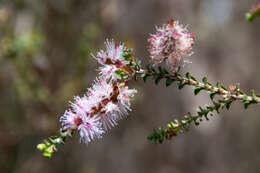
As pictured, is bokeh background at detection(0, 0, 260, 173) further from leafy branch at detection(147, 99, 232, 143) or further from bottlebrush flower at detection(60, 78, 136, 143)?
leafy branch at detection(147, 99, 232, 143)

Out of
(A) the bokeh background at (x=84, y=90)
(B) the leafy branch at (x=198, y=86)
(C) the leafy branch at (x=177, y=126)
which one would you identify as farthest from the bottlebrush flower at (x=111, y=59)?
(A) the bokeh background at (x=84, y=90)

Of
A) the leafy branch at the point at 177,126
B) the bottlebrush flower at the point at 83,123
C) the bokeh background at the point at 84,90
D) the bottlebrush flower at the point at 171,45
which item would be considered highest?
the bokeh background at the point at 84,90

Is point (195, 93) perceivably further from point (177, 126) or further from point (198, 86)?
point (177, 126)

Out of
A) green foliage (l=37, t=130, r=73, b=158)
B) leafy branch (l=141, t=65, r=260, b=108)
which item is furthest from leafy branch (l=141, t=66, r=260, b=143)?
green foliage (l=37, t=130, r=73, b=158)

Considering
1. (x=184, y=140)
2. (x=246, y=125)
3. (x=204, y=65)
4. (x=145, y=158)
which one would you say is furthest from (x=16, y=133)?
(x=246, y=125)

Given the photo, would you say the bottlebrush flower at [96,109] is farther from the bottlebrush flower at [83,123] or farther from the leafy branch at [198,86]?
the leafy branch at [198,86]

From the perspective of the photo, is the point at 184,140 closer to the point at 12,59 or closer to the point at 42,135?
the point at 42,135

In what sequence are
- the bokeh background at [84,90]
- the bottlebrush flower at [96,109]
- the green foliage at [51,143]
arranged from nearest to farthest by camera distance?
the green foliage at [51,143], the bottlebrush flower at [96,109], the bokeh background at [84,90]
